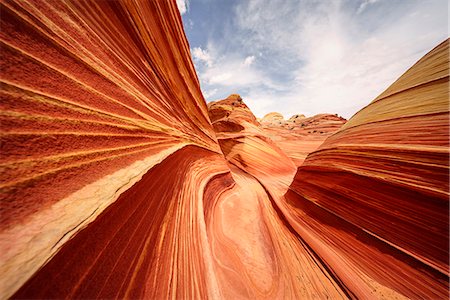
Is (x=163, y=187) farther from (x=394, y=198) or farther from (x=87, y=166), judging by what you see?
(x=394, y=198)

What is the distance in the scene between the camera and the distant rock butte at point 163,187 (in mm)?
604

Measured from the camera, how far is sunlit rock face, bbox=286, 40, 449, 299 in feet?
4.33

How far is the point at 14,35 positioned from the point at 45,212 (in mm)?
754

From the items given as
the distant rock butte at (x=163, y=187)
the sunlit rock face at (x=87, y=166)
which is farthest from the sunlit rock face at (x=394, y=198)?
the sunlit rock face at (x=87, y=166)

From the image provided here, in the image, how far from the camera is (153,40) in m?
1.79

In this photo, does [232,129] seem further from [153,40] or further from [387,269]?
[387,269]

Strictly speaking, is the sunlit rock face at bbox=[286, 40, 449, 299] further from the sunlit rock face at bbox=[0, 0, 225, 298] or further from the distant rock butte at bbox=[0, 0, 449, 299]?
the sunlit rock face at bbox=[0, 0, 225, 298]

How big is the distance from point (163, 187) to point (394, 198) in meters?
2.23

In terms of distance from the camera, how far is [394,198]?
5.08ft

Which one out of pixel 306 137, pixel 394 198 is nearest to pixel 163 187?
pixel 394 198

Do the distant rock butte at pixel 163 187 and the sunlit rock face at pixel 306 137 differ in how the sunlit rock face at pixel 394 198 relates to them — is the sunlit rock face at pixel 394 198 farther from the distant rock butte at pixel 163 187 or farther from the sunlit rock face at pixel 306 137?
the sunlit rock face at pixel 306 137

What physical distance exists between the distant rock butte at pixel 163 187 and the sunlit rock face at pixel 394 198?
1cm

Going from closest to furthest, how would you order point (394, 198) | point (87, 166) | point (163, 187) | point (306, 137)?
point (87, 166)
point (163, 187)
point (394, 198)
point (306, 137)

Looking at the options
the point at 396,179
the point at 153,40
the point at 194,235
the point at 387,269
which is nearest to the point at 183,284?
the point at 194,235
